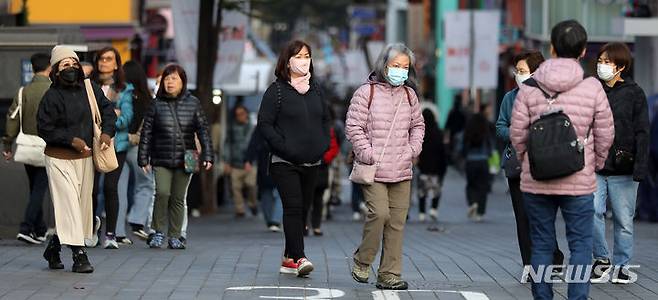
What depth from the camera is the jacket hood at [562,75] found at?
9141 mm

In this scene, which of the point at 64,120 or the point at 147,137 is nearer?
the point at 64,120

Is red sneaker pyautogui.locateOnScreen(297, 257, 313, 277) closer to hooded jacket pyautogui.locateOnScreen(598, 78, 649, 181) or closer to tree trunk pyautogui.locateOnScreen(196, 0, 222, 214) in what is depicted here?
hooded jacket pyautogui.locateOnScreen(598, 78, 649, 181)

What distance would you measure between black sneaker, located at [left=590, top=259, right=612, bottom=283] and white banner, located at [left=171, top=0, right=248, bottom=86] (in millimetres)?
13269

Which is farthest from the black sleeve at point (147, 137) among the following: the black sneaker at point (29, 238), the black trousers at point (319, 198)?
the black trousers at point (319, 198)

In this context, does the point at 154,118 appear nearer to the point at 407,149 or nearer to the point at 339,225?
the point at 407,149

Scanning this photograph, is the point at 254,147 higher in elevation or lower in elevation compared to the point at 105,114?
lower

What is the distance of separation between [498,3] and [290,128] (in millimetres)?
40731

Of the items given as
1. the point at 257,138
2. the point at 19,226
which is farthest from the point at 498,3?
the point at 19,226

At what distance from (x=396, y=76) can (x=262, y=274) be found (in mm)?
1960

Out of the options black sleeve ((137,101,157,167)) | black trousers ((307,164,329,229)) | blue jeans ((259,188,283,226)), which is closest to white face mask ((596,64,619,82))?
black sleeve ((137,101,157,167))

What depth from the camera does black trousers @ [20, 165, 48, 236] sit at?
49.5 ft

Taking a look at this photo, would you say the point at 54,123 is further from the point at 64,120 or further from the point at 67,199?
the point at 67,199

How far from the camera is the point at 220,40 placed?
2555cm

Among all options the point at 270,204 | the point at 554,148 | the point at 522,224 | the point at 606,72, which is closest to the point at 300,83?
the point at 522,224
